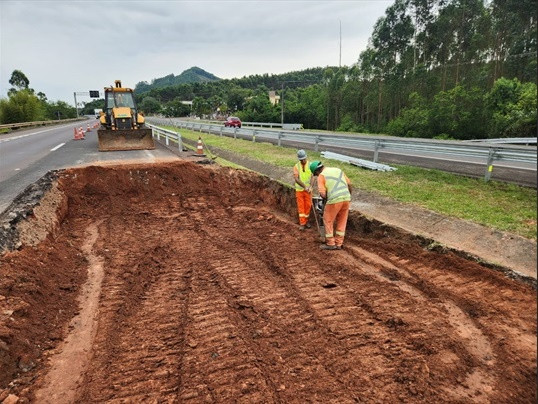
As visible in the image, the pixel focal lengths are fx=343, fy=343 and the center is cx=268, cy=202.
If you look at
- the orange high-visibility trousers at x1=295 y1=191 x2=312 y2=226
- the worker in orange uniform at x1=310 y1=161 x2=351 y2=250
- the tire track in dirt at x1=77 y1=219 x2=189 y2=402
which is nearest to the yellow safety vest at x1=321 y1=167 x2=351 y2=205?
the worker in orange uniform at x1=310 y1=161 x2=351 y2=250

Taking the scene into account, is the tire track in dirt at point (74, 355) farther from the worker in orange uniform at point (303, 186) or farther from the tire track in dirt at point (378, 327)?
the worker in orange uniform at point (303, 186)

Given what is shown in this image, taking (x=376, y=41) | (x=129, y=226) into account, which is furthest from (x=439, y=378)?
(x=376, y=41)

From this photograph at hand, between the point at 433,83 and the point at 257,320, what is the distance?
4.03 meters

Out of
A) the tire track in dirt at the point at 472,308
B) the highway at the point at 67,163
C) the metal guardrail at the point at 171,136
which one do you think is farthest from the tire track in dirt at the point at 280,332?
the metal guardrail at the point at 171,136

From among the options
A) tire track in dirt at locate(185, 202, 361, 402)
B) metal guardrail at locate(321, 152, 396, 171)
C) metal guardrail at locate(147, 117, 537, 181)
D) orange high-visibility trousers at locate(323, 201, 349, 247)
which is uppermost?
metal guardrail at locate(147, 117, 537, 181)

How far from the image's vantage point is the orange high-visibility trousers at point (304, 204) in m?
8.03

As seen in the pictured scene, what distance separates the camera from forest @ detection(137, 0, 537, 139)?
71.6 inches

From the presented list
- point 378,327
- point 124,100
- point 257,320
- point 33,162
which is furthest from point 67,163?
point 378,327

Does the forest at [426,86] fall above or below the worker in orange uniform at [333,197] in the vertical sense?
above

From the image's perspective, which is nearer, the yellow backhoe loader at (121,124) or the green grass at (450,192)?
the green grass at (450,192)

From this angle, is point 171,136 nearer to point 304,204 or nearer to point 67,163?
point 67,163

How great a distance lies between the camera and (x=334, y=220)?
679 cm

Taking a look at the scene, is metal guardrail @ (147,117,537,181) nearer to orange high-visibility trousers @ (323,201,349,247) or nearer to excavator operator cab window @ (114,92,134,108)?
orange high-visibility trousers @ (323,201,349,247)

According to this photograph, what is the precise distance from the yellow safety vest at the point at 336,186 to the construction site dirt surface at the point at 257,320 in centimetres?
106
